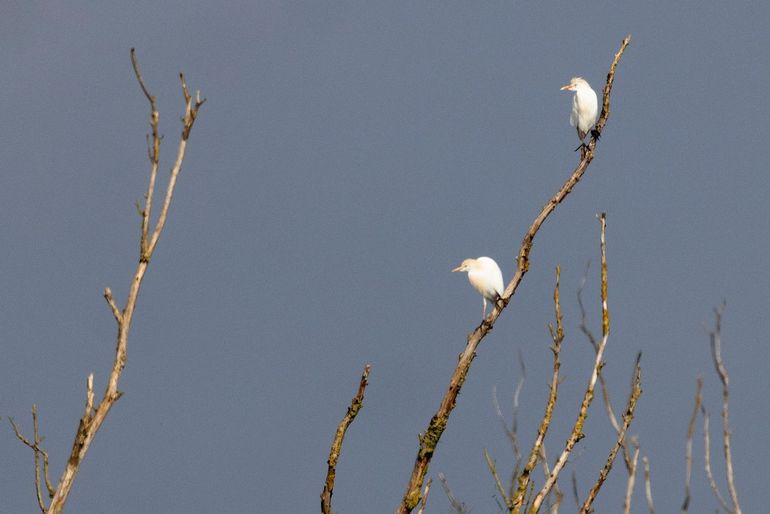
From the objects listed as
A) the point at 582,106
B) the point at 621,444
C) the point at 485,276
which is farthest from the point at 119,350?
the point at 582,106

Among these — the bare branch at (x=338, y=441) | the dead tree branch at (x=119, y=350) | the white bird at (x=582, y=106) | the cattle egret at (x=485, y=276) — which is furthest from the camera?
the white bird at (x=582, y=106)

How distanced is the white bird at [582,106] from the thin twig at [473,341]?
17.8 ft

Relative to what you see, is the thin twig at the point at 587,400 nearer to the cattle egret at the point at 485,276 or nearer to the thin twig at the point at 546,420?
the thin twig at the point at 546,420

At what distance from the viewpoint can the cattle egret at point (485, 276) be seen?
13.6 m

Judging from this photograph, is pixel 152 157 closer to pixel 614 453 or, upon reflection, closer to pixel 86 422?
pixel 86 422

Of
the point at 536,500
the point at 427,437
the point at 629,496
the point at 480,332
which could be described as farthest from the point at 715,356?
the point at 480,332

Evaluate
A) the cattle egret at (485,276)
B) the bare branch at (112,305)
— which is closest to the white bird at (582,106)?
the cattle egret at (485,276)

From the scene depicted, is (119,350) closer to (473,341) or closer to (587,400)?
(587,400)

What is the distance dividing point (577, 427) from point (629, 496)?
1270 millimetres

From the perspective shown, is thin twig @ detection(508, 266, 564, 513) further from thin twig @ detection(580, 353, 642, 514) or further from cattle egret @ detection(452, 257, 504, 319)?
cattle egret @ detection(452, 257, 504, 319)

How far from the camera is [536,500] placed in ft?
18.2

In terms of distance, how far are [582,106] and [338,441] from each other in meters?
11.5

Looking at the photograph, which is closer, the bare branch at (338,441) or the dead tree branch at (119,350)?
the dead tree branch at (119,350)

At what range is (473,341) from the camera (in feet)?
29.6
